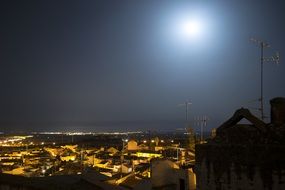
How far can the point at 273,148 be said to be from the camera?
19.3 feet

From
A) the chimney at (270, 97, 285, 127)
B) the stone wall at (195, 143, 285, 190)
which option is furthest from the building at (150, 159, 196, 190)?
the chimney at (270, 97, 285, 127)

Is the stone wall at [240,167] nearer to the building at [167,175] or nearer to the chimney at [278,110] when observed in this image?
the chimney at [278,110]

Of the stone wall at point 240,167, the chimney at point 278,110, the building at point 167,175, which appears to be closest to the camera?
the stone wall at point 240,167

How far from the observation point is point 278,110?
6359mm

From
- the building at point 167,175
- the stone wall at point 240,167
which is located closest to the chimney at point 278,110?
the stone wall at point 240,167

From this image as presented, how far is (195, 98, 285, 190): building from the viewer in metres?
5.89

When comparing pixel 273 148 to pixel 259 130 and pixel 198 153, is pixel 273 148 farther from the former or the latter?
pixel 198 153

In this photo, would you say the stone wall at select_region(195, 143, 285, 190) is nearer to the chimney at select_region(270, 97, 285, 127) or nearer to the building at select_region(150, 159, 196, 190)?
the chimney at select_region(270, 97, 285, 127)

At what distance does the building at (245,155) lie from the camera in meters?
5.89

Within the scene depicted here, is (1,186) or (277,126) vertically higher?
(277,126)

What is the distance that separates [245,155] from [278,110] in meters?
0.97

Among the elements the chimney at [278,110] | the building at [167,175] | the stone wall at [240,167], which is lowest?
the building at [167,175]

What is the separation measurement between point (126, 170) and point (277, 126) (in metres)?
33.4

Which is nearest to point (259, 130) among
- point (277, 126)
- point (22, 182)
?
point (277, 126)
